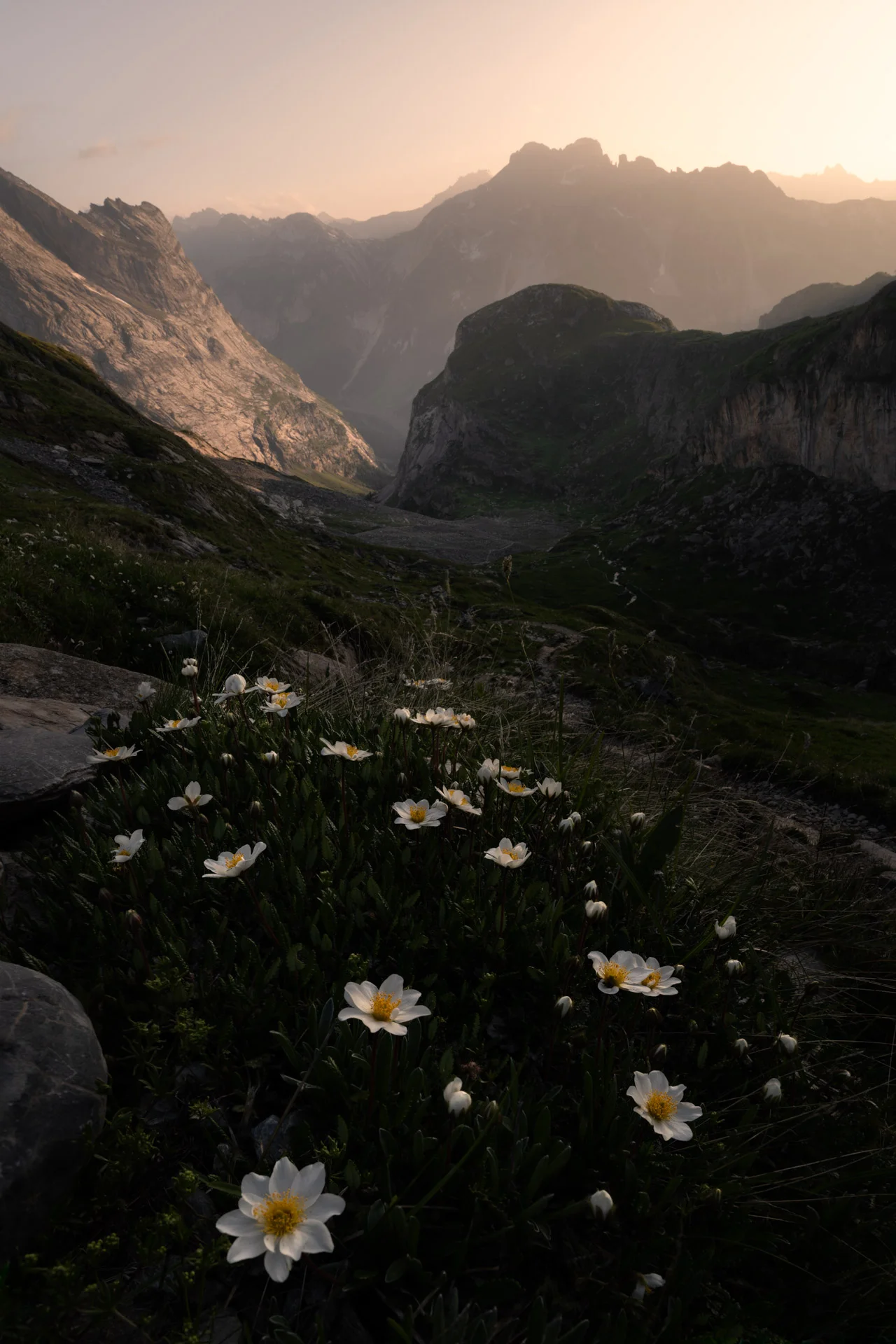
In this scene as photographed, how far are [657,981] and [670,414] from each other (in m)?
175

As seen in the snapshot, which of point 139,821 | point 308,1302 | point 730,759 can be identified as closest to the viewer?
point 308,1302

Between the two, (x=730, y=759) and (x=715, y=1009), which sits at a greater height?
(x=715, y=1009)

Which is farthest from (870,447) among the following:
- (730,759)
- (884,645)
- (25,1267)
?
(25,1267)

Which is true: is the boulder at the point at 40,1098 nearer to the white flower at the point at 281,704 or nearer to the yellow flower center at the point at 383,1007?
the yellow flower center at the point at 383,1007

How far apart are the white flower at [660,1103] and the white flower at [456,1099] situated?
64 cm

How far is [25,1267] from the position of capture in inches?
73.5

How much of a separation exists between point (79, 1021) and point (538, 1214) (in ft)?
6.17

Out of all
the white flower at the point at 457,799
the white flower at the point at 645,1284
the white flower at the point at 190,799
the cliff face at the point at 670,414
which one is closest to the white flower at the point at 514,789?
the white flower at the point at 457,799

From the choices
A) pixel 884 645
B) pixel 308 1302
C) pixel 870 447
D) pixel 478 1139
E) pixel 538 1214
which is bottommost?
pixel 884 645

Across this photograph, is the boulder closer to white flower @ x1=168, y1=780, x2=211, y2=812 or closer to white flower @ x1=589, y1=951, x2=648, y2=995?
white flower @ x1=168, y1=780, x2=211, y2=812

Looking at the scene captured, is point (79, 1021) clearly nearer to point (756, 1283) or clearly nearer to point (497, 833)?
point (497, 833)

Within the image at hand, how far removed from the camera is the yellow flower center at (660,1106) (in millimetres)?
2385

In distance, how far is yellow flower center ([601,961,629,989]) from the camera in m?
2.75

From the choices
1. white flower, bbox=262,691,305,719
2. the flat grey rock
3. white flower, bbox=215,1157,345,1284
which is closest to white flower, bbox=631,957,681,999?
white flower, bbox=215,1157,345,1284
